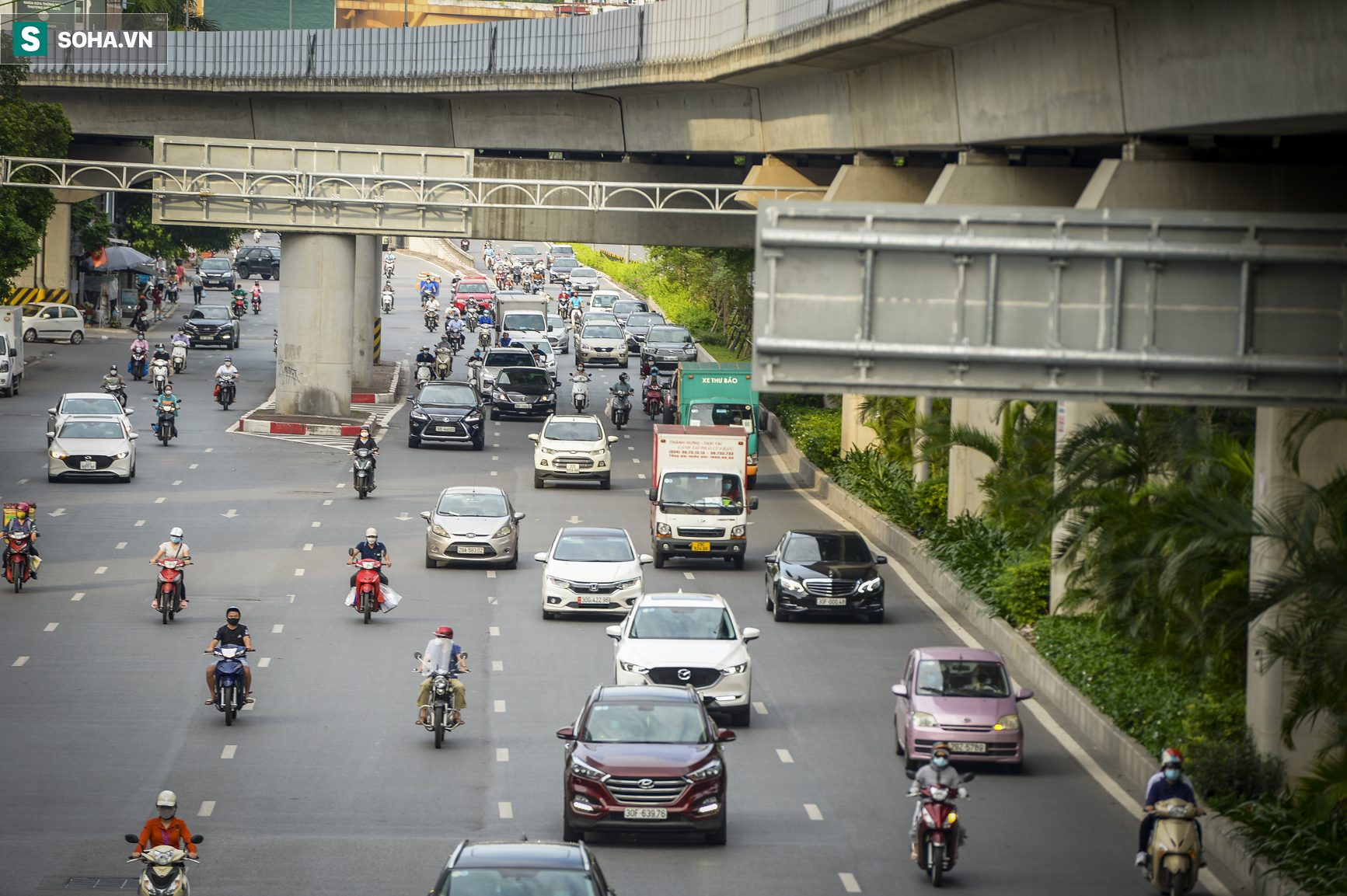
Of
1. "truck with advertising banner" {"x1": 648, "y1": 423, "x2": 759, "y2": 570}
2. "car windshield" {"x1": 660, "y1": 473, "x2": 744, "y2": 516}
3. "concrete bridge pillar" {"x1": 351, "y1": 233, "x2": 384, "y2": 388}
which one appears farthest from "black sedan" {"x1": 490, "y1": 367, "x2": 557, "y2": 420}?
"car windshield" {"x1": 660, "y1": 473, "x2": 744, "y2": 516}

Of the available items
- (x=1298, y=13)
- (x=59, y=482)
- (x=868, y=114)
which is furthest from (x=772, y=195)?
(x=1298, y=13)

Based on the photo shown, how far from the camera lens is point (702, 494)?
3450 cm

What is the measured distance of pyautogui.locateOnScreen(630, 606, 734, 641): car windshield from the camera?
76.3 ft

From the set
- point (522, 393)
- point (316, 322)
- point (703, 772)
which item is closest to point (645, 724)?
point (703, 772)

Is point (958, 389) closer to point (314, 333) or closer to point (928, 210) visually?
point (928, 210)

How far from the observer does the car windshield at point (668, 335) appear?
7269 centimetres

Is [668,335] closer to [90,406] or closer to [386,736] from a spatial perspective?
[90,406]

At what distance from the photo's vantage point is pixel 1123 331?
14969 mm

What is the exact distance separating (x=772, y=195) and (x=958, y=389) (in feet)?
92.9

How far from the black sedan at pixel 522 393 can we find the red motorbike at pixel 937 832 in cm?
4083

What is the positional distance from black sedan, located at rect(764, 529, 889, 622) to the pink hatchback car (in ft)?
26.9

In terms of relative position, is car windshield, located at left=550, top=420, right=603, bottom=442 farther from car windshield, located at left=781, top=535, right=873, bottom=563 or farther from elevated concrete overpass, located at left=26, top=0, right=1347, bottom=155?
car windshield, located at left=781, top=535, right=873, bottom=563

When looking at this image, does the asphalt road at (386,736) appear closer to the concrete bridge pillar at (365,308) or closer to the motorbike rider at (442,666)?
the motorbike rider at (442,666)

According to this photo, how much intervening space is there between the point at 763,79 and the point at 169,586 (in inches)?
666
